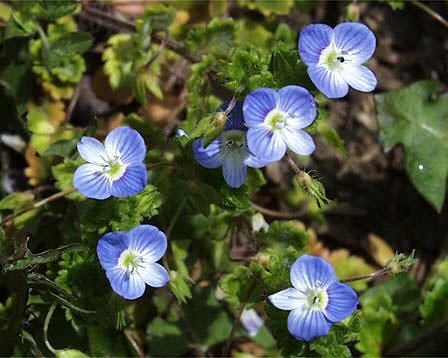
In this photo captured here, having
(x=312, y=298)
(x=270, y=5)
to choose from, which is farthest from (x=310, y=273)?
(x=270, y=5)

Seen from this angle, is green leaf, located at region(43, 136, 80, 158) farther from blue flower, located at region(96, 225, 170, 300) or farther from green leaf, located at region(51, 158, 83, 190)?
blue flower, located at region(96, 225, 170, 300)

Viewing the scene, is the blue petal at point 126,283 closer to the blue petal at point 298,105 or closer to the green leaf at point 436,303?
the blue petal at point 298,105

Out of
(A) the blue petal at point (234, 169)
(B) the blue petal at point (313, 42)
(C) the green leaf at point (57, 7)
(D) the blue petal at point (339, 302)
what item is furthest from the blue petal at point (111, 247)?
(C) the green leaf at point (57, 7)

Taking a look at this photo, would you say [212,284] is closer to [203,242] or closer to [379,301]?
[203,242]

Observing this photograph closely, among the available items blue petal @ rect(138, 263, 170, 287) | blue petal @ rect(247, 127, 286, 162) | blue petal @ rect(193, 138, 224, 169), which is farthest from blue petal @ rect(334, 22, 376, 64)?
blue petal @ rect(138, 263, 170, 287)

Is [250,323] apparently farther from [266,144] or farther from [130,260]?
[266,144]

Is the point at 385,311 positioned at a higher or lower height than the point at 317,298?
lower
